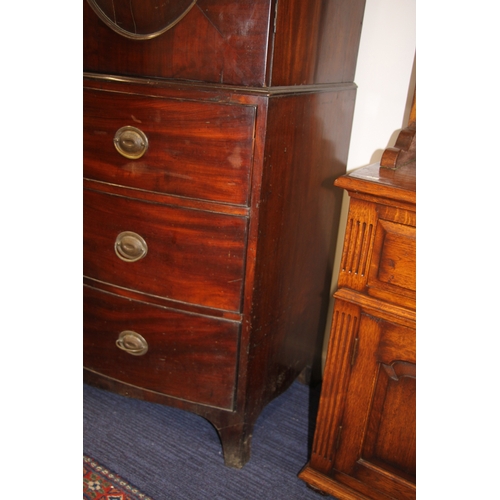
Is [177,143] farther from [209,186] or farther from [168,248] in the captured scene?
[168,248]

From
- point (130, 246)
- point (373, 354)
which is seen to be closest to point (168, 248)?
point (130, 246)

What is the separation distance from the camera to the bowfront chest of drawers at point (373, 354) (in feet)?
3.00

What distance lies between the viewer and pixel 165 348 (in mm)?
1214

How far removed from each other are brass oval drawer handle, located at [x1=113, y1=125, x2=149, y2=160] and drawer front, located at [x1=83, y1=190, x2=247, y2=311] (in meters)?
0.10

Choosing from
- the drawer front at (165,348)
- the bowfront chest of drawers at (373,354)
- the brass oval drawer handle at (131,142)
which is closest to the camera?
the bowfront chest of drawers at (373,354)

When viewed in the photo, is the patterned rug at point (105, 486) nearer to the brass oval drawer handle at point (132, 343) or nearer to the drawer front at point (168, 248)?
the brass oval drawer handle at point (132, 343)

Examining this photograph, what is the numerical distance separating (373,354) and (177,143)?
567 mm

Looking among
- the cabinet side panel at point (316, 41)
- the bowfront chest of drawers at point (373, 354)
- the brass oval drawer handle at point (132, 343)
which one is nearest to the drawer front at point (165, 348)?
the brass oval drawer handle at point (132, 343)

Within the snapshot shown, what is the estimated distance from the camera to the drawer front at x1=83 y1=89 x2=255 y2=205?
3.26 feet

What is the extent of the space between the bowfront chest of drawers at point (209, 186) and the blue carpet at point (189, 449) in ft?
0.22
